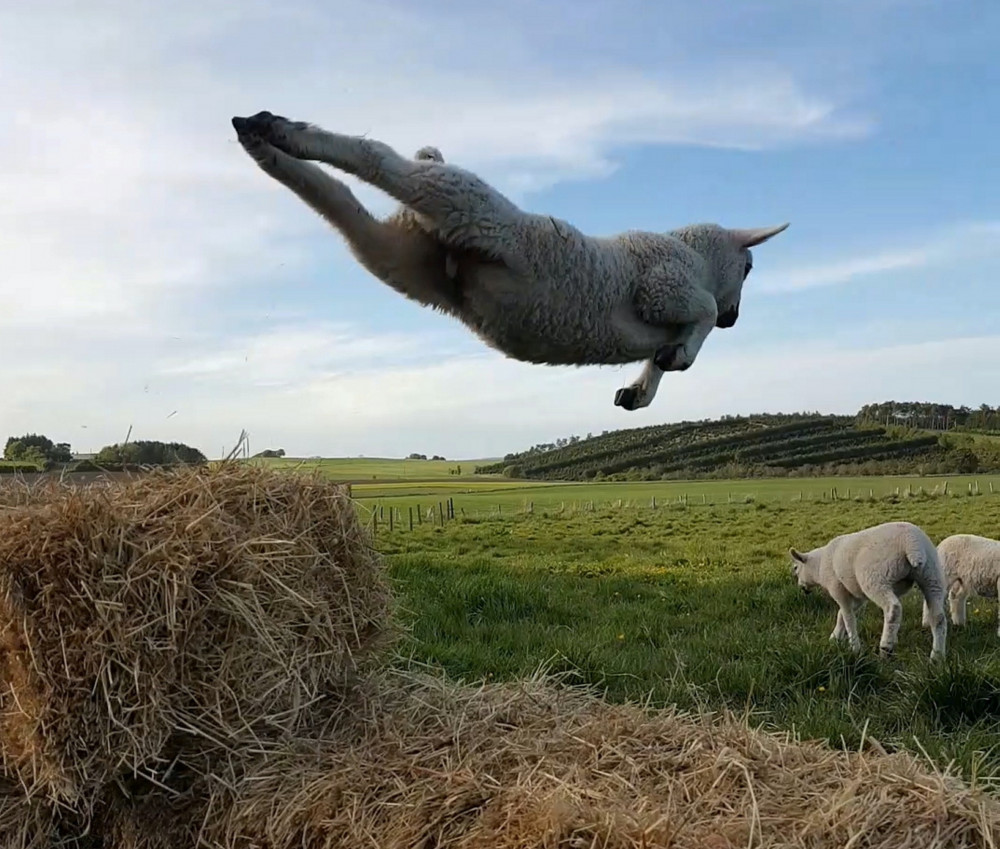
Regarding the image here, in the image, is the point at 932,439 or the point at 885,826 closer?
the point at 885,826

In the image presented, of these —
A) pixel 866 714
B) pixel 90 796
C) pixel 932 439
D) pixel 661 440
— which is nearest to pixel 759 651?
pixel 866 714

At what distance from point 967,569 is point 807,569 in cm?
146

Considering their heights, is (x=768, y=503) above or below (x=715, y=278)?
below

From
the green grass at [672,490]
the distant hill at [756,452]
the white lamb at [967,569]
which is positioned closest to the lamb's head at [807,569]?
the white lamb at [967,569]

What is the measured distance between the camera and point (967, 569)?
856 cm

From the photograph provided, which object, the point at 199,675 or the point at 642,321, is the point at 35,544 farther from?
the point at 642,321

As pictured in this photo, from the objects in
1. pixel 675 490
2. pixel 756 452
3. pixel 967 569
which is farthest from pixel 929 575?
pixel 756 452

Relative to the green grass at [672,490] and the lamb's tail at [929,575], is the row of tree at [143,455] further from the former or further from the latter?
the green grass at [672,490]

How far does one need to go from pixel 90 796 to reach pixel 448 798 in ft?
4.78

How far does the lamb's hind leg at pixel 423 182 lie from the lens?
7.07 ft

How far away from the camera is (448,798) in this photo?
2758 millimetres

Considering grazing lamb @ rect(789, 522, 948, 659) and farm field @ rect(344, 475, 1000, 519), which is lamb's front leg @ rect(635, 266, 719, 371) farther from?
farm field @ rect(344, 475, 1000, 519)

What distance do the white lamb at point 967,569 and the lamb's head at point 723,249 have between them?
660 cm

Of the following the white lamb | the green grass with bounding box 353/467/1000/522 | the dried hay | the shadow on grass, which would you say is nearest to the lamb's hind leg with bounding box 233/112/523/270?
the dried hay
